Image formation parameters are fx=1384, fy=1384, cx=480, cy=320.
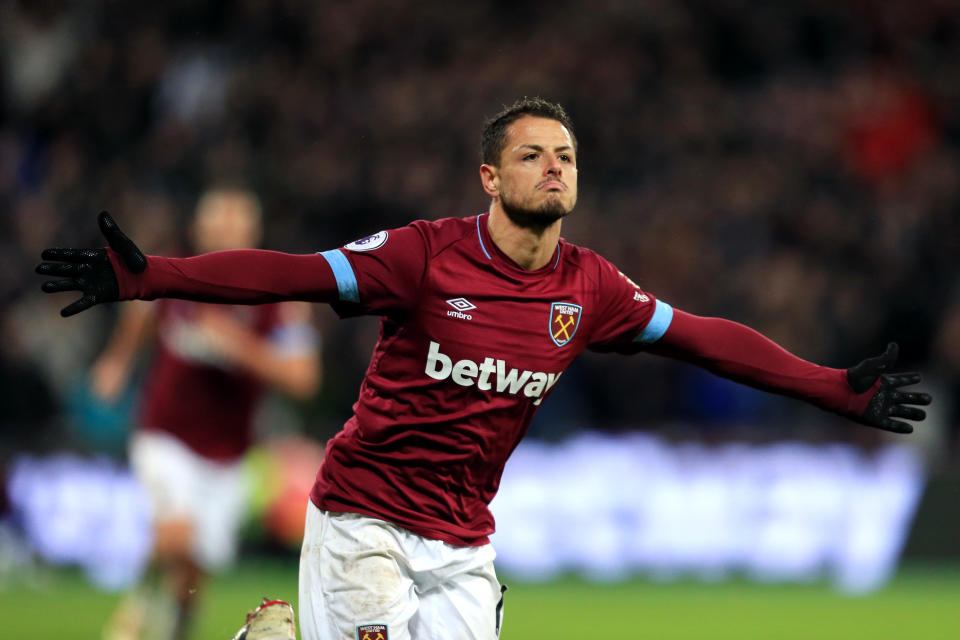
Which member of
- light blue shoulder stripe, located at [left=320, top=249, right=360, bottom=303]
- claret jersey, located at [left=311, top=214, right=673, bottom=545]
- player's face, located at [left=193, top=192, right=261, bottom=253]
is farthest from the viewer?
player's face, located at [left=193, top=192, right=261, bottom=253]

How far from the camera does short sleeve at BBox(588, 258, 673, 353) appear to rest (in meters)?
4.84

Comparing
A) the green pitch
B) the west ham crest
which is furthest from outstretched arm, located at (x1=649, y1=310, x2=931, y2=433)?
the green pitch

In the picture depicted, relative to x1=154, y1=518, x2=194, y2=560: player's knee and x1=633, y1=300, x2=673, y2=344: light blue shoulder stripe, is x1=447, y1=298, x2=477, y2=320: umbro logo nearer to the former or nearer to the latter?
x1=633, y1=300, x2=673, y2=344: light blue shoulder stripe

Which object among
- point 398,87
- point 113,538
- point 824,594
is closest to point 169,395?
point 113,538

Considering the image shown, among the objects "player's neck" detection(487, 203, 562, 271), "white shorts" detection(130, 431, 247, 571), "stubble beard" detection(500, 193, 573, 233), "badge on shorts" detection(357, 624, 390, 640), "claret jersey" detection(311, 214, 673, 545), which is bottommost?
"white shorts" detection(130, 431, 247, 571)

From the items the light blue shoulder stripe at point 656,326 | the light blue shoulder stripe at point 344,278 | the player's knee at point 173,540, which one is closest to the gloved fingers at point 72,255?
the light blue shoulder stripe at point 344,278

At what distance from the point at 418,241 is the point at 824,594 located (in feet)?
23.8

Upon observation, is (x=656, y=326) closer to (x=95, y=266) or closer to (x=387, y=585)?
(x=387, y=585)

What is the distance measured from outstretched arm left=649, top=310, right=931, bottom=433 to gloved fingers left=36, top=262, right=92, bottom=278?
2.01m

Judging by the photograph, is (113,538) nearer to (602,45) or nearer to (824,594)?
(824,594)

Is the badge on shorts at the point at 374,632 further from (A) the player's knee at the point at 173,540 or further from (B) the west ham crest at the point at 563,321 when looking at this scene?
(A) the player's knee at the point at 173,540

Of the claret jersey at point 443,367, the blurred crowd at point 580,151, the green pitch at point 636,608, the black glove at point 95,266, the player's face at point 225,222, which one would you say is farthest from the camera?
the blurred crowd at point 580,151

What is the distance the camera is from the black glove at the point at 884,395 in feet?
16.2

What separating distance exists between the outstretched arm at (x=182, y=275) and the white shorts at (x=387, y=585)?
31.7 inches
